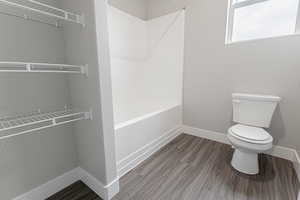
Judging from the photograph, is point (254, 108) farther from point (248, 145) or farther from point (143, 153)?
point (143, 153)

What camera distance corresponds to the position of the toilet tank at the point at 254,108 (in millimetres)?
1640

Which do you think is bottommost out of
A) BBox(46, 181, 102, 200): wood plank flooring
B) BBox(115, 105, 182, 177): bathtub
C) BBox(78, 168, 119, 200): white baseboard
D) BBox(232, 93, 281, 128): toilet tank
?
BBox(46, 181, 102, 200): wood plank flooring

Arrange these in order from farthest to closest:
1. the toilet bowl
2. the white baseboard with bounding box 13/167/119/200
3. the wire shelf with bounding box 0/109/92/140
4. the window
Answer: the window < the toilet bowl < the white baseboard with bounding box 13/167/119/200 < the wire shelf with bounding box 0/109/92/140

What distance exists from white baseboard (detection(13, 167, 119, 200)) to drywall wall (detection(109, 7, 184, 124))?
1.06 m

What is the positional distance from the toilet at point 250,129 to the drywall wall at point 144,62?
949mm

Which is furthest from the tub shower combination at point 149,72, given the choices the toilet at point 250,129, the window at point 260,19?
the toilet at point 250,129

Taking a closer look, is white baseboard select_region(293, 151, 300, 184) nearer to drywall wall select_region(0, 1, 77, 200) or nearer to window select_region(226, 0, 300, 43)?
window select_region(226, 0, 300, 43)

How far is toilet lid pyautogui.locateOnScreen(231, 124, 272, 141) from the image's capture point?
1.42 m

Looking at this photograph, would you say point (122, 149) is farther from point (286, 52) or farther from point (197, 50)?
point (286, 52)

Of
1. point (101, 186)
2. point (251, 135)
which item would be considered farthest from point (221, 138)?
point (101, 186)

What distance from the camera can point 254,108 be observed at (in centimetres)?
171

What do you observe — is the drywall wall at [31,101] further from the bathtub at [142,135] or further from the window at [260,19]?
the window at [260,19]

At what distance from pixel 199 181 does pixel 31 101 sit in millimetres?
1648

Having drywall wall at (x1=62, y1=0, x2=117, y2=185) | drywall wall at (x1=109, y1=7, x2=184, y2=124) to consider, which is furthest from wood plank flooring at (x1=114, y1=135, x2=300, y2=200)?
drywall wall at (x1=109, y1=7, x2=184, y2=124)
